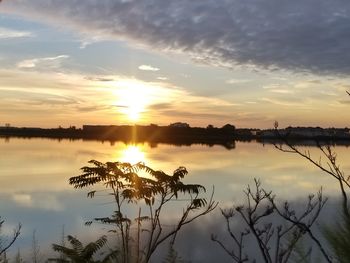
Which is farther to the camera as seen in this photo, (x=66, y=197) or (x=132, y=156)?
(x=132, y=156)

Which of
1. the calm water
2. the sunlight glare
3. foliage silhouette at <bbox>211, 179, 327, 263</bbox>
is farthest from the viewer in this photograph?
the sunlight glare

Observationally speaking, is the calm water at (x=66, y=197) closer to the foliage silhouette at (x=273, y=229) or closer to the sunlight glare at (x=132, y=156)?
the foliage silhouette at (x=273, y=229)

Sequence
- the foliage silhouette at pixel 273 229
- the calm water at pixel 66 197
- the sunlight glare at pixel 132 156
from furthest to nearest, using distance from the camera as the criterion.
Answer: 1. the sunlight glare at pixel 132 156
2. the calm water at pixel 66 197
3. the foliage silhouette at pixel 273 229

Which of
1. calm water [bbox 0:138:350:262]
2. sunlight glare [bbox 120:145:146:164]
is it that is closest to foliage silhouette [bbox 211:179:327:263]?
calm water [bbox 0:138:350:262]

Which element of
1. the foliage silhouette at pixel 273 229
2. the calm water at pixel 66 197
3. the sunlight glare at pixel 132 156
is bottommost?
the calm water at pixel 66 197

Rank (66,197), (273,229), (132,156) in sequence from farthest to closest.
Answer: (132,156), (66,197), (273,229)

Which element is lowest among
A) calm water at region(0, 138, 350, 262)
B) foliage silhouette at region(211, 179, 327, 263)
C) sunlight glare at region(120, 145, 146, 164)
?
calm water at region(0, 138, 350, 262)

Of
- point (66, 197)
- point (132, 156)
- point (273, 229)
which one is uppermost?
point (273, 229)

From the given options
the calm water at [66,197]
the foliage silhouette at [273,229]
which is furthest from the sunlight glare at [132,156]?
the foliage silhouette at [273,229]

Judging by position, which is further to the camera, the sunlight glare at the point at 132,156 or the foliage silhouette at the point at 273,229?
the sunlight glare at the point at 132,156

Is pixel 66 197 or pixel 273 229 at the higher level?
pixel 273 229

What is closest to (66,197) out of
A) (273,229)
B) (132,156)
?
(273,229)

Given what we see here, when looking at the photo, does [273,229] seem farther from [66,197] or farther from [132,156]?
[132,156]

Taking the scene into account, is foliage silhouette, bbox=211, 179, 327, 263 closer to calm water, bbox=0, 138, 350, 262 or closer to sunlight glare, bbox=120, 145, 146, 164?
calm water, bbox=0, 138, 350, 262
